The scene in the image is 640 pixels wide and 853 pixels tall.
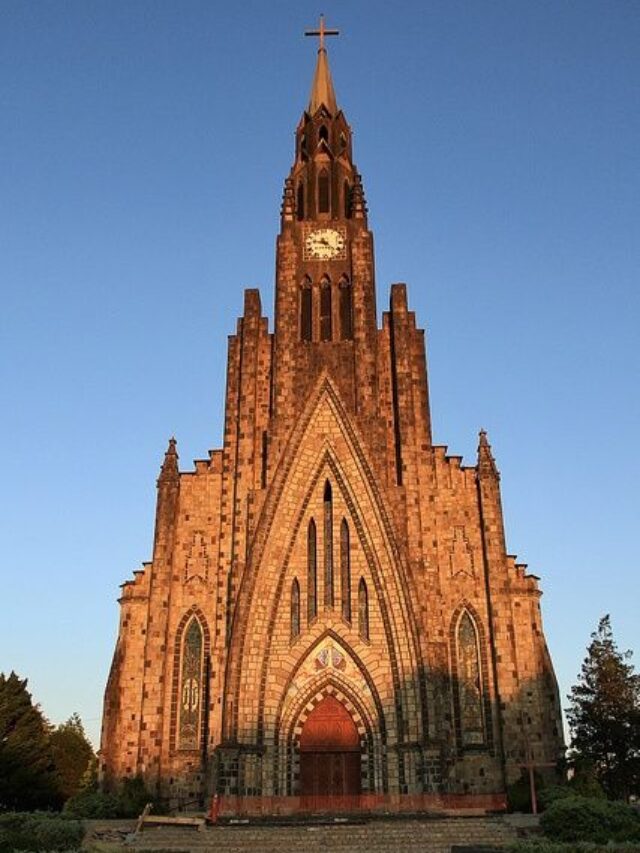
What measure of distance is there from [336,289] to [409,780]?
21.0 m

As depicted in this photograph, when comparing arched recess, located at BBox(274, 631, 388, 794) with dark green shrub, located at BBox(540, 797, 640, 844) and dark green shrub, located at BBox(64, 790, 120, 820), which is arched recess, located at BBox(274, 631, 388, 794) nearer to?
dark green shrub, located at BBox(64, 790, 120, 820)

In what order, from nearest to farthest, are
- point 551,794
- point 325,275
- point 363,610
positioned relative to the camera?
1. point 551,794
2. point 363,610
3. point 325,275

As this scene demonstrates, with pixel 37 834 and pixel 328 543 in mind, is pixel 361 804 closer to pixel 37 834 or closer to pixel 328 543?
pixel 328 543

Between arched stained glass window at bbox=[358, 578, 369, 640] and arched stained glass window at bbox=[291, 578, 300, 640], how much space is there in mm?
2303

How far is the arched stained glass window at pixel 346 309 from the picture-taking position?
38438mm

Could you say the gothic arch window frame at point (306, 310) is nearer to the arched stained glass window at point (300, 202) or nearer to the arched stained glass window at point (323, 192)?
the arched stained glass window at point (300, 202)

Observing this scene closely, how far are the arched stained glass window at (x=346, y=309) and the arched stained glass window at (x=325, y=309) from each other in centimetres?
54

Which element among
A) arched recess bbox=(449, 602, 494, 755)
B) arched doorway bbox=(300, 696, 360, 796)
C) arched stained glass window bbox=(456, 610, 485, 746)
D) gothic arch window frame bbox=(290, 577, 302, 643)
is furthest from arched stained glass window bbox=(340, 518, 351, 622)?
arched stained glass window bbox=(456, 610, 485, 746)

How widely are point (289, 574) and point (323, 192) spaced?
20.1 metres

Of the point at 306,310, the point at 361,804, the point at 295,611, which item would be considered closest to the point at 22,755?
the point at 295,611

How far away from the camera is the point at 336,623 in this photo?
32156 millimetres

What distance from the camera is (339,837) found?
77.5 ft

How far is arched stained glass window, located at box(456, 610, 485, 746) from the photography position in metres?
31.3

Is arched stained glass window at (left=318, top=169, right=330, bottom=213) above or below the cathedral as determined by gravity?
above
